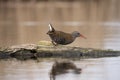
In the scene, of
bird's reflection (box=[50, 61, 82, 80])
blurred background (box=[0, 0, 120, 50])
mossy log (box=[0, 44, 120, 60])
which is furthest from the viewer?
blurred background (box=[0, 0, 120, 50])

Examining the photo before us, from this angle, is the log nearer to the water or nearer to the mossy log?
the mossy log

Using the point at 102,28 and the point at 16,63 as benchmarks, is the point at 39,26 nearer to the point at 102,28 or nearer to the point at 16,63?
the point at 102,28

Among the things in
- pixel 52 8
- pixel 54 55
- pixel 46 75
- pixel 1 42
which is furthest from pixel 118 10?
pixel 46 75

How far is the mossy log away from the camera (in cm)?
1355

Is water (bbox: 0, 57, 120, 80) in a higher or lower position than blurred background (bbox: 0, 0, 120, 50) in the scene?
lower

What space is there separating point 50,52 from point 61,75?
7.47ft

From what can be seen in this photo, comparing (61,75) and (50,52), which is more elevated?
(50,52)

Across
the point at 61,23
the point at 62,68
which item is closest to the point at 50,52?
the point at 62,68

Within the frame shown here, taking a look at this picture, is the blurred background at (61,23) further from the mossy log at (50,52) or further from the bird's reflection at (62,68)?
the bird's reflection at (62,68)

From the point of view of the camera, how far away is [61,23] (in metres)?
25.0

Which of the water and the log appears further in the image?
the log

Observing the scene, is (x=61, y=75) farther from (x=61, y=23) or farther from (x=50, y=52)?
(x=61, y=23)

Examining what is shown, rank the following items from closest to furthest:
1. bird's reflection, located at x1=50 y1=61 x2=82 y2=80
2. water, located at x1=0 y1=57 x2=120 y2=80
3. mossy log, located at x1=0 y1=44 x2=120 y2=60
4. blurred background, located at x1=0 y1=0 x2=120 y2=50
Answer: water, located at x1=0 y1=57 x2=120 y2=80, bird's reflection, located at x1=50 y1=61 x2=82 y2=80, mossy log, located at x1=0 y1=44 x2=120 y2=60, blurred background, located at x1=0 y1=0 x2=120 y2=50

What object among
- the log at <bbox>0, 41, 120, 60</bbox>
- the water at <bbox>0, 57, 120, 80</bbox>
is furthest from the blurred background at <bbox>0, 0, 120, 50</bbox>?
the water at <bbox>0, 57, 120, 80</bbox>
